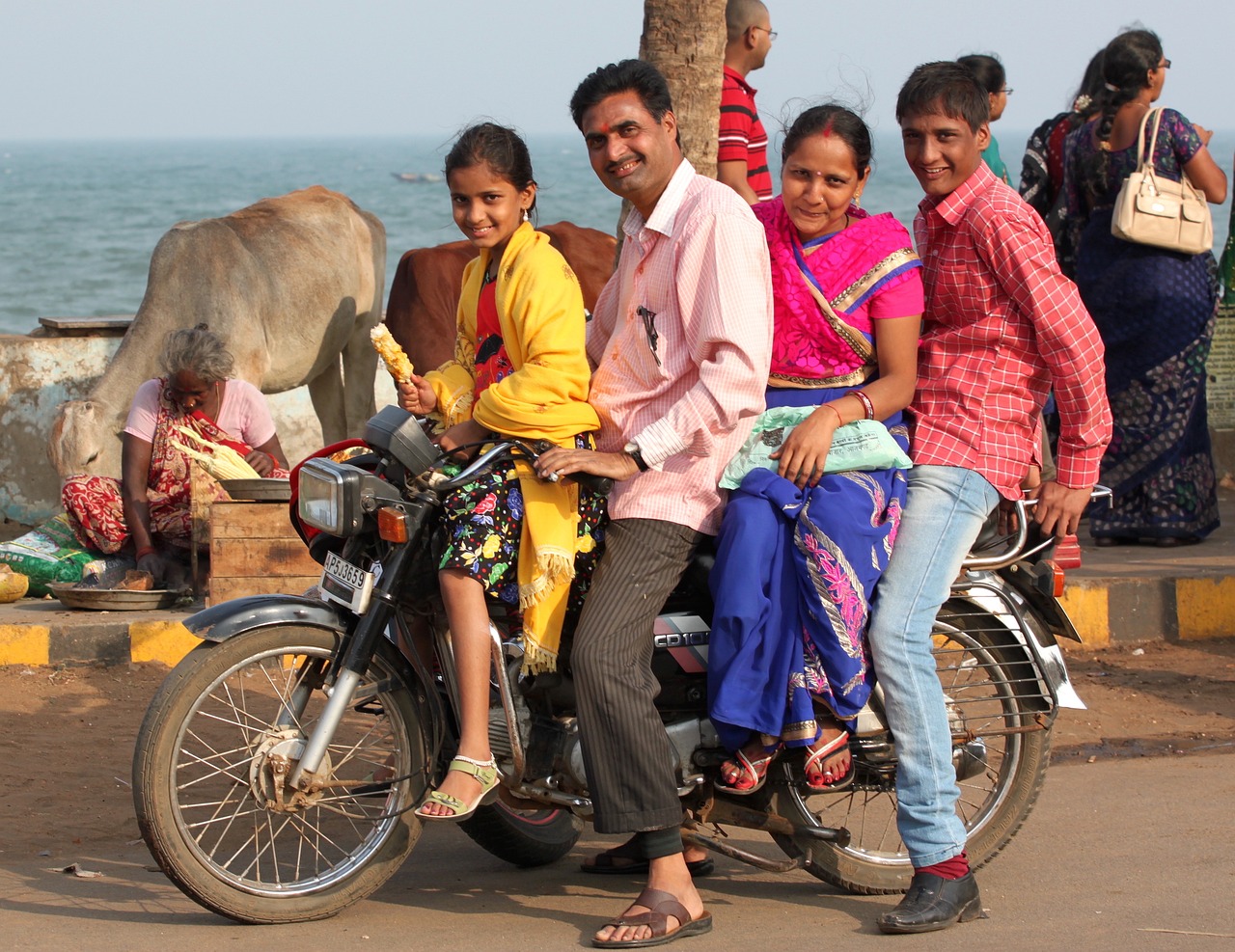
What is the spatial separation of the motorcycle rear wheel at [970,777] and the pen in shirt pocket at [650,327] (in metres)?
1.08

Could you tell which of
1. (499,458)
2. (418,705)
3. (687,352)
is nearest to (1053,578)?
(687,352)

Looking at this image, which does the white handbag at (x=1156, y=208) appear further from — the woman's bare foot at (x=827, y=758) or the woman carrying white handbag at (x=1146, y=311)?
the woman's bare foot at (x=827, y=758)

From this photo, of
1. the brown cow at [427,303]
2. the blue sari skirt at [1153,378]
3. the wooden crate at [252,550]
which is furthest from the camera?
the brown cow at [427,303]

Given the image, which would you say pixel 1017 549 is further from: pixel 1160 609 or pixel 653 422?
pixel 1160 609

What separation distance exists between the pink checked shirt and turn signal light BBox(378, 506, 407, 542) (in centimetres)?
52

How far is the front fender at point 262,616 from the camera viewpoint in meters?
3.76

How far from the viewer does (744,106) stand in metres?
7.62

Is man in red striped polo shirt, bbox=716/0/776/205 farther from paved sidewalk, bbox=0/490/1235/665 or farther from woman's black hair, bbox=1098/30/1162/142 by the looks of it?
A: paved sidewalk, bbox=0/490/1235/665

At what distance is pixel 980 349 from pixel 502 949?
6.25 feet

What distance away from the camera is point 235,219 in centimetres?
1099

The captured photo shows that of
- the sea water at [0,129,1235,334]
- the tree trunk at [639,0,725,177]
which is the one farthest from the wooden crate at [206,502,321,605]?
the tree trunk at [639,0,725,177]

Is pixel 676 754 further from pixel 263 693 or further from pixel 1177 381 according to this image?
pixel 1177 381

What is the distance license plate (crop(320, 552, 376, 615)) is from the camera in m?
3.79

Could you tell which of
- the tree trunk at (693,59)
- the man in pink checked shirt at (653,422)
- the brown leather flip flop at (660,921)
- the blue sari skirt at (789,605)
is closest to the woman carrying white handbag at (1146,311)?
the tree trunk at (693,59)
